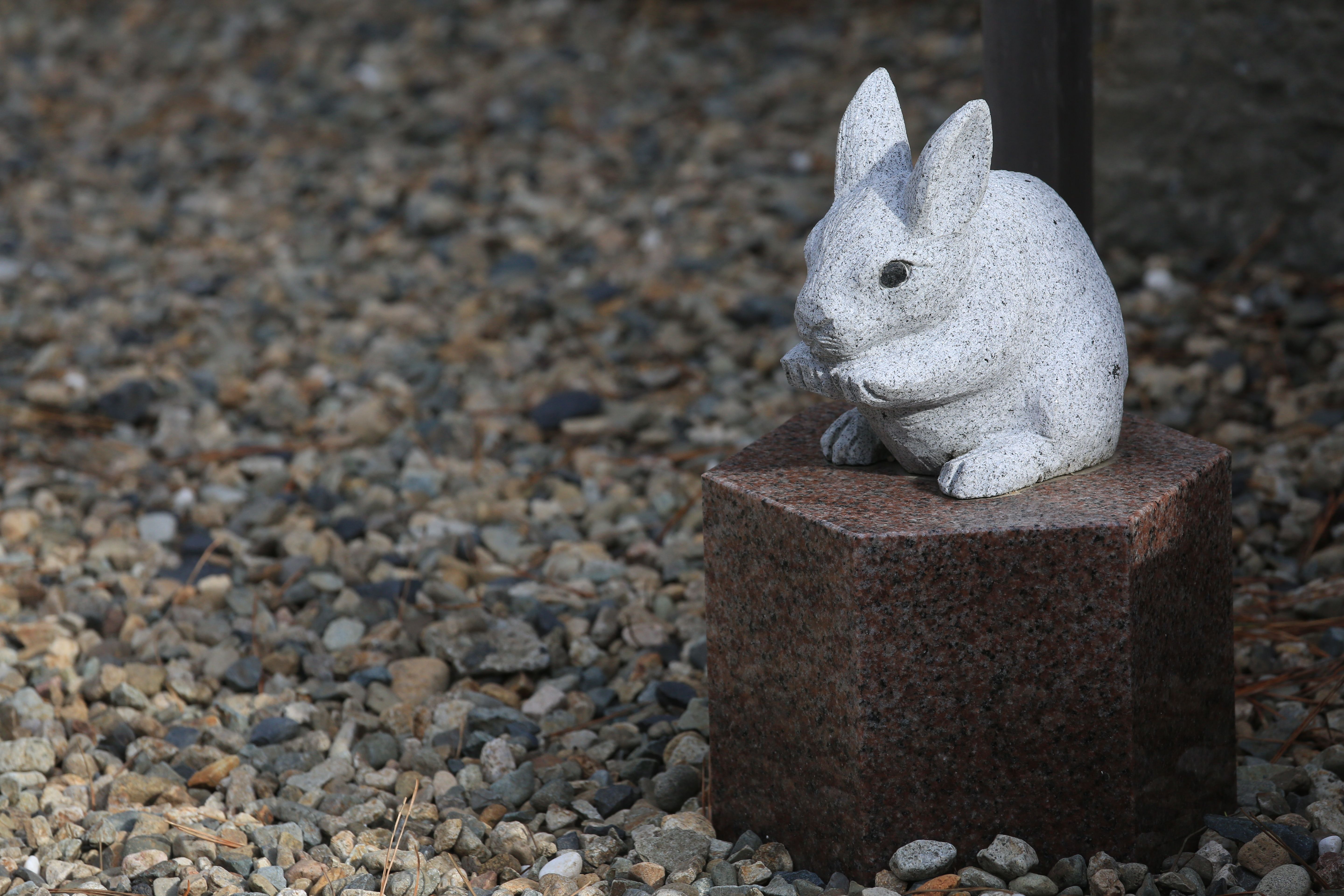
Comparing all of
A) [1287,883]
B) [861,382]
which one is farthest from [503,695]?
[1287,883]

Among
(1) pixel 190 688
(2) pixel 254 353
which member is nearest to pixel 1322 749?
(1) pixel 190 688

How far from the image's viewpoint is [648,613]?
3713mm

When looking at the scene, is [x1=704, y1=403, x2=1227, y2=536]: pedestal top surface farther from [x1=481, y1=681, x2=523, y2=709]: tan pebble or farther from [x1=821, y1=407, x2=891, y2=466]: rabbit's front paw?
[x1=481, y1=681, x2=523, y2=709]: tan pebble

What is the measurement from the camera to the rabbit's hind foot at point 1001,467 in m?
2.52

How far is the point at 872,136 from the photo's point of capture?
2.57 metres

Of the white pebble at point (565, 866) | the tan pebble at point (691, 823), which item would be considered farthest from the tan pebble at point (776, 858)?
the white pebble at point (565, 866)

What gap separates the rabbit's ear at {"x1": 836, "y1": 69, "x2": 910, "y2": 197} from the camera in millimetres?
2572

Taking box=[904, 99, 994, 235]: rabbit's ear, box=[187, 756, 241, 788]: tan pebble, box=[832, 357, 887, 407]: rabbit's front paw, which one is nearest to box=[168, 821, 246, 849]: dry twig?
box=[187, 756, 241, 788]: tan pebble

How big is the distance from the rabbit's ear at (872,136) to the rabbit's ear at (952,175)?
5.1 inches

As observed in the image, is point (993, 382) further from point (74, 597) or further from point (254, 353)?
point (254, 353)

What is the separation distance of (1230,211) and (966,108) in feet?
10.5

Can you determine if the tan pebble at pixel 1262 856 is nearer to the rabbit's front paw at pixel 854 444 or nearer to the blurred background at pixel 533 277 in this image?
the rabbit's front paw at pixel 854 444

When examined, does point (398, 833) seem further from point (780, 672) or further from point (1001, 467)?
point (1001, 467)

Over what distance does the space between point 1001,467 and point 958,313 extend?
27 cm
